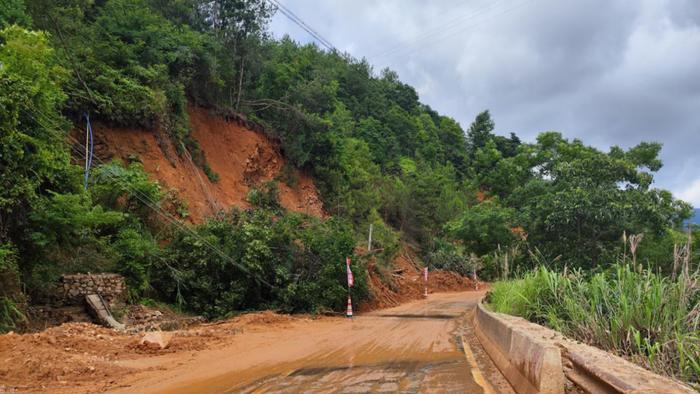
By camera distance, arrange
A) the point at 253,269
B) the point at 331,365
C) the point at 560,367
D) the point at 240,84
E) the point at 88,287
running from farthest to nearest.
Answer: the point at 240,84 < the point at 253,269 < the point at 88,287 < the point at 331,365 < the point at 560,367

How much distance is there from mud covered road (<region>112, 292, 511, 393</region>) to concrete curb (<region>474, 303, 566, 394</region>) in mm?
235

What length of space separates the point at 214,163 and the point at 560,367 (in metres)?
24.7

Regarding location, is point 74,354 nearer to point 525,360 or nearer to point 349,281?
point 525,360

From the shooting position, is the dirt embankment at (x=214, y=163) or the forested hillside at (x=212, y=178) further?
the dirt embankment at (x=214, y=163)

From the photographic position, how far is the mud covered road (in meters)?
6.49

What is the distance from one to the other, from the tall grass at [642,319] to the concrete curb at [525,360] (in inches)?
33.0

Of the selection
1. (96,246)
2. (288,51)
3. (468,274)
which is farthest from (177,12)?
(468,274)

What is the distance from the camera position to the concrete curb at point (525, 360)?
4.84m

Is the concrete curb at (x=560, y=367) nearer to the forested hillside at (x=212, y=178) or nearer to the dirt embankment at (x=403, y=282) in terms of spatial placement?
the forested hillside at (x=212, y=178)

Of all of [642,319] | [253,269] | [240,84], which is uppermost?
[240,84]

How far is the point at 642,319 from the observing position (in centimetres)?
580

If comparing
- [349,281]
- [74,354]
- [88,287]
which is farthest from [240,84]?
[74,354]

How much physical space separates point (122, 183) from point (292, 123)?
15613 mm

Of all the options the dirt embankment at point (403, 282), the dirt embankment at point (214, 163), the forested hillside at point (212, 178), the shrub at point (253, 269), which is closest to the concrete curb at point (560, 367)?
the forested hillside at point (212, 178)
